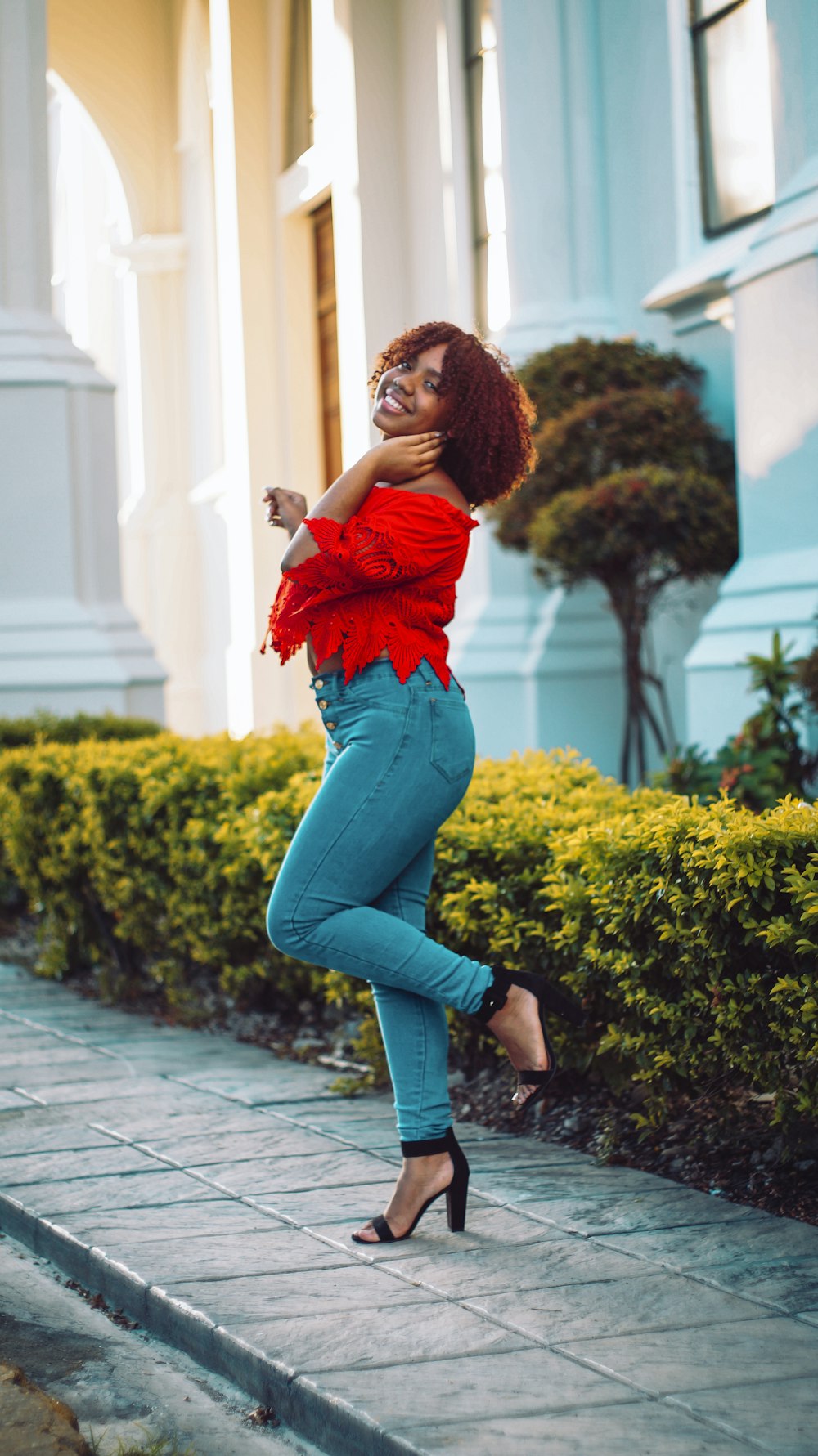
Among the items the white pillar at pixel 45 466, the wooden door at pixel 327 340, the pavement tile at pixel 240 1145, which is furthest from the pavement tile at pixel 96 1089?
the wooden door at pixel 327 340

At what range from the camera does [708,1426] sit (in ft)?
8.26

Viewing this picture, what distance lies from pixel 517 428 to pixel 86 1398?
7.01 feet

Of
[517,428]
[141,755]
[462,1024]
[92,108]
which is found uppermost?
[92,108]

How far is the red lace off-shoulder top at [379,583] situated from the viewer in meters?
3.39

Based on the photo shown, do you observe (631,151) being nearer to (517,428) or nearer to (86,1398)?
(517,428)

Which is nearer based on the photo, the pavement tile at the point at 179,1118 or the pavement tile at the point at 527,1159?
the pavement tile at the point at 527,1159

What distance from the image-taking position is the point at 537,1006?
3.46 meters

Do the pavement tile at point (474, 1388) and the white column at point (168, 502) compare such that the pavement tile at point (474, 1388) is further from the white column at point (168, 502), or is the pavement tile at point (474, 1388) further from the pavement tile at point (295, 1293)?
the white column at point (168, 502)

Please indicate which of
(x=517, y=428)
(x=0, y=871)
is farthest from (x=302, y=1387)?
(x=0, y=871)

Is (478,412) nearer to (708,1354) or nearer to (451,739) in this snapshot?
(451,739)

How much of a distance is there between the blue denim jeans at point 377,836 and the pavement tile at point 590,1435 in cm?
96

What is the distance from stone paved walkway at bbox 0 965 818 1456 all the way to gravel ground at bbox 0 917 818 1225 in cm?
11

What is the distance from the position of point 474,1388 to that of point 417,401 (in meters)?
1.97

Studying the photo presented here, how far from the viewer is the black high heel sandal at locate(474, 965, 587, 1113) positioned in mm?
3422
